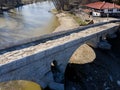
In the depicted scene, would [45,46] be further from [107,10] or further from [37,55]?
[107,10]

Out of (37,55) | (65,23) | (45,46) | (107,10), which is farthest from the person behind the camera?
(65,23)

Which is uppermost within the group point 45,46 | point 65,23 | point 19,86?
point 45,46

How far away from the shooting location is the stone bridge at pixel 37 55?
48.0 feet

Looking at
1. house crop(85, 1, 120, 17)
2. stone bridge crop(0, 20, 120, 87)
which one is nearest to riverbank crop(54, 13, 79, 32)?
house crop(85, 1, 120, 17)

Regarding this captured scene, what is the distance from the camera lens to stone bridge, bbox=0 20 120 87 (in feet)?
48.0

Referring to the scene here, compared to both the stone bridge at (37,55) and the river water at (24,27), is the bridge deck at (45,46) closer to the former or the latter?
the stone bridge at (37,55)

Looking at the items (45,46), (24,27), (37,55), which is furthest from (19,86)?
(24,27)

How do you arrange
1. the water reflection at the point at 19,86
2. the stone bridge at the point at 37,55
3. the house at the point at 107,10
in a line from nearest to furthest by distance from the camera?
the stone bridge at the point at 37,55, the water reflection at the point at 19,86, the house at the point at 107,10

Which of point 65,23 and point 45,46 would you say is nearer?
point 45,46

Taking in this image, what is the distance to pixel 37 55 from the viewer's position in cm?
1605

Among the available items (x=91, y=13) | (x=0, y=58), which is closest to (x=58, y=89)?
(x=0, y=58)

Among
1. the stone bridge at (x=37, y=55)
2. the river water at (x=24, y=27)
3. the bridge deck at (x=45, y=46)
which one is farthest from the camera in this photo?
the river water at (x=24, y=27)

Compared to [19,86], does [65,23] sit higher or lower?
higher

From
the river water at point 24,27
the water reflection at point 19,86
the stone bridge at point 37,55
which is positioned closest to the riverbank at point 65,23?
the river water at point 24,27
